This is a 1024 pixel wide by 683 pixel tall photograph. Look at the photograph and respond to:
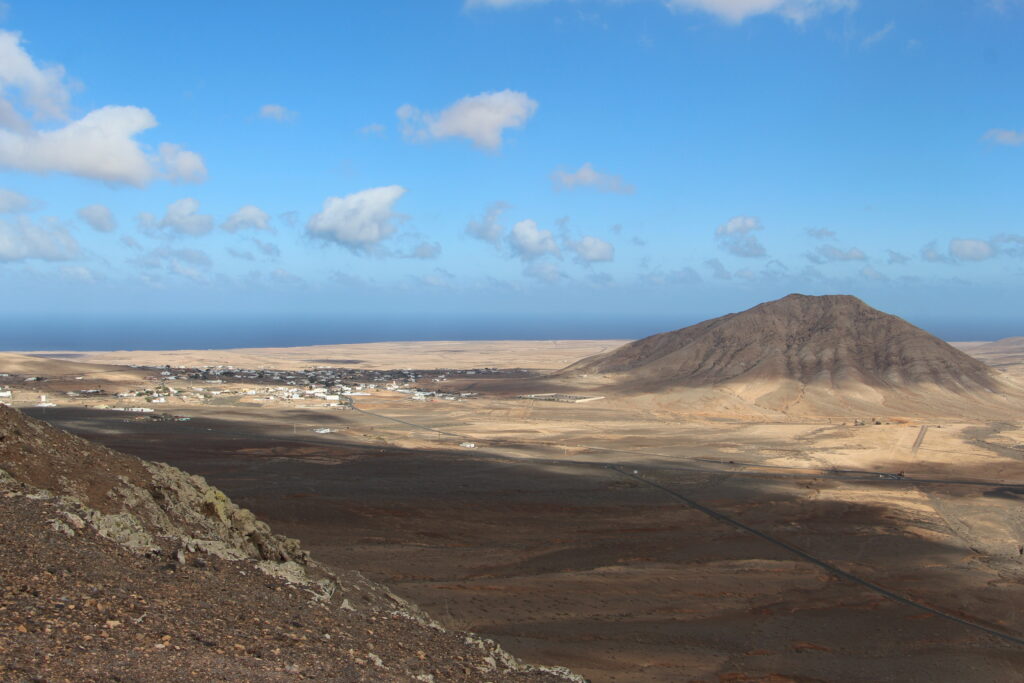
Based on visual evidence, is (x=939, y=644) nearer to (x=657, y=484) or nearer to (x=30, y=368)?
(x=657, y=484)

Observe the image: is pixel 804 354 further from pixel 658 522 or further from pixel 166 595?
pixel 166 595

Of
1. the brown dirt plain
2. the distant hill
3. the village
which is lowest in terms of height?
the brown dirt plain

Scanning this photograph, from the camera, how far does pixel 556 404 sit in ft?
270

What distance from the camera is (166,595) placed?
37.3 feet

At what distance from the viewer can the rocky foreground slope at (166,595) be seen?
9.27m

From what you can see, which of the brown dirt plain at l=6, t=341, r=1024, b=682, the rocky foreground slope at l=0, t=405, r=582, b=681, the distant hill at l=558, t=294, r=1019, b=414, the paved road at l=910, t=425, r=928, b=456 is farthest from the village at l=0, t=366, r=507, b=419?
the rocky foreground slope at l=0, t=405, r=582, b=681

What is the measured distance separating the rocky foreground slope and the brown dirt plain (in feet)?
18.2

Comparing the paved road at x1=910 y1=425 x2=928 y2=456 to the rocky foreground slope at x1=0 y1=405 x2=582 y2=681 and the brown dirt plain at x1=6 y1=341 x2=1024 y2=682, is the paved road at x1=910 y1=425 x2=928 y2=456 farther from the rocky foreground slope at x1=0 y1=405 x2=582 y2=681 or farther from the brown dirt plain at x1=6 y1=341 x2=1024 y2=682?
the rocky foreground slope at x1=0 y1=405 x2=582 y2=681

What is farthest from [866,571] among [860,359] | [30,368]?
[30,368]

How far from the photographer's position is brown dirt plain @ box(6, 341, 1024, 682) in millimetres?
19641

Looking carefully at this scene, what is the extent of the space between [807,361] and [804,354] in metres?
2.32

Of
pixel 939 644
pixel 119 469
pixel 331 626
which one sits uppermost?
pixel 119 469

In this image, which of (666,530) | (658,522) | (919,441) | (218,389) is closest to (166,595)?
(666,530)

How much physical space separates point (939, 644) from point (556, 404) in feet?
204
